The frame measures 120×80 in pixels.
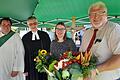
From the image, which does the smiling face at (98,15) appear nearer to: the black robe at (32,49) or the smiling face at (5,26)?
the smiling face at (5,26)

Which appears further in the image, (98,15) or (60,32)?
(60,32)

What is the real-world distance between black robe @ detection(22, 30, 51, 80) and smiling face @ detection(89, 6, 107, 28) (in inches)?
75.6

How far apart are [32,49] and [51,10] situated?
256cm

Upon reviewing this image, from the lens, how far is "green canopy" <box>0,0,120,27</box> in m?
5.44

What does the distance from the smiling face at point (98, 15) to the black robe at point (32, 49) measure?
1919mm

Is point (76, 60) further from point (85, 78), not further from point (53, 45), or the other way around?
point (53, 45)

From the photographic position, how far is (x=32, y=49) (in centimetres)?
382

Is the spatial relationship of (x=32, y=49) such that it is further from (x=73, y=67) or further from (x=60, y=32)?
(x=73, y=67)

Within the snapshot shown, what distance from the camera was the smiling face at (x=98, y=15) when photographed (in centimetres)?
195

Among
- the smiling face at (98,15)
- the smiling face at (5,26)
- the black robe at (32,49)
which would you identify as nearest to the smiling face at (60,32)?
the black robe at (32,49)

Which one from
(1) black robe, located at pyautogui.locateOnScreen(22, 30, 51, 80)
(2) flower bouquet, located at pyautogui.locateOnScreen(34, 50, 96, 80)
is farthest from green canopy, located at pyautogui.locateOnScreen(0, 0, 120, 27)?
(2) flower bouquet, located at pyautogui.locateOnScreen(34, 50, 96, 80)

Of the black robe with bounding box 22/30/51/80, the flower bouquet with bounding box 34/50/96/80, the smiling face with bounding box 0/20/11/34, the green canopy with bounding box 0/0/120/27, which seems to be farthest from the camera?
the green canopy with bounding box 0/0/120/27

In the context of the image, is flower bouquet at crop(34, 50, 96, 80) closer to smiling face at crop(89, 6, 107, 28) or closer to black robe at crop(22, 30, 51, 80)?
smiling face at crop(89, 6, 107, 28)

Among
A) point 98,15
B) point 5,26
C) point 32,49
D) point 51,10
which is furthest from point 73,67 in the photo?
point 51,10
